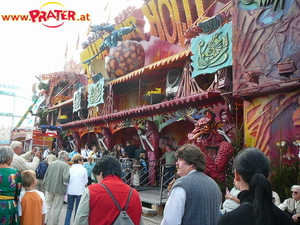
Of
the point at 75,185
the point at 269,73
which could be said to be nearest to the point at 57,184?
the point at 75,185

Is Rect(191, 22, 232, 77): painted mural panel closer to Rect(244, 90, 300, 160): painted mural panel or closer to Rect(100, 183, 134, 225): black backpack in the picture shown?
Rect(244, 90, 300, 160): painted mural panel

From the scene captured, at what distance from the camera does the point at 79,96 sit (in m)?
18.2

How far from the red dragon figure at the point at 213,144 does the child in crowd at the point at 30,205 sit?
4.16 meters

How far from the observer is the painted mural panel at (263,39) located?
21.4 ft

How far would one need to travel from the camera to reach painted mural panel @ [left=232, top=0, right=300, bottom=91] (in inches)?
257

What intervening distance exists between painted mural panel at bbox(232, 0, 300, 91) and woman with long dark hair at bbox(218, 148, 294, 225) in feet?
17.2

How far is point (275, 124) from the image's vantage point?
6.64 metres

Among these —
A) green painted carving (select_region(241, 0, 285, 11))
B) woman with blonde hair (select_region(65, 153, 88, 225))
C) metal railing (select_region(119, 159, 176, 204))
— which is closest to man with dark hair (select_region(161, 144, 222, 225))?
woman with blonde hair (select_region(65, 153, 88, 225))

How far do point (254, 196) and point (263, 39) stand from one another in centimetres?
621

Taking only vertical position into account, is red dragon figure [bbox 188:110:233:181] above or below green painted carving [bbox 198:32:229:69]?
below

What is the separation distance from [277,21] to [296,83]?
163cm

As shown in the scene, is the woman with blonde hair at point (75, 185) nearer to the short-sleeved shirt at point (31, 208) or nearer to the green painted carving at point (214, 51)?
the short-sleeved shirt at point (31, 208)

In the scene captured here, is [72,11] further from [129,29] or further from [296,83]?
[296,83]

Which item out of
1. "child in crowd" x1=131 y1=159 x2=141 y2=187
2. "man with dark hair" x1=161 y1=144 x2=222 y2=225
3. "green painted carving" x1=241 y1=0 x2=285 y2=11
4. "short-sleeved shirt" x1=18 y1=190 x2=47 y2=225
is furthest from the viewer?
"child in crowd" x1=131 y1=159 x2=141 y2=187
